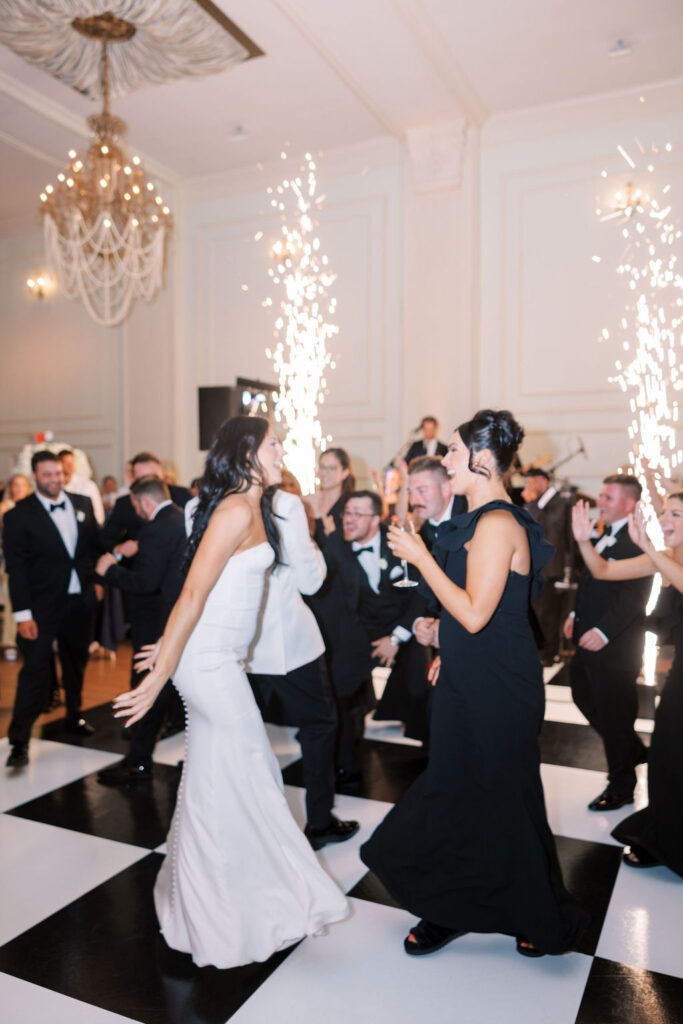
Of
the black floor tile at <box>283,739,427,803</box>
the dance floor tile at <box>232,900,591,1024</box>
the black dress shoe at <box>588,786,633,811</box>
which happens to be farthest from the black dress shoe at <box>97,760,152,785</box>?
the black dress shoe at <box>588,786,633,811</box>

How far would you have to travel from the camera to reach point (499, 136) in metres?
7.48

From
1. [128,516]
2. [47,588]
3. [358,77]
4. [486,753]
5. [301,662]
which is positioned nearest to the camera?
[486,753]

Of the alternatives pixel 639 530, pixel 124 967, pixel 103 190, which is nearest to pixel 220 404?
pixel 103 190

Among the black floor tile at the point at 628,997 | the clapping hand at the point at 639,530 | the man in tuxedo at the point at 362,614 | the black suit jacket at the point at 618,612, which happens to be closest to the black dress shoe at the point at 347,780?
the man in tuxedo at the point at 362,614

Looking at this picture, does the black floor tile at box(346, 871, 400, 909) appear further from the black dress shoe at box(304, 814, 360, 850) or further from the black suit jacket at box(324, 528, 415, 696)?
the black suit jacket at box(324, 528, 415, 696)

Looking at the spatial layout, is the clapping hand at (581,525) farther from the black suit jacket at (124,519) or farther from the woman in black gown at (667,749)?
the black suit jacket at (124,519)

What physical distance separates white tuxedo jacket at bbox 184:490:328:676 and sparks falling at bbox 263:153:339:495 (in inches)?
233

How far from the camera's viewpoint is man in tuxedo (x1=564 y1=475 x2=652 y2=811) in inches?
112

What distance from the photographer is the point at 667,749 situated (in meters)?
2.37

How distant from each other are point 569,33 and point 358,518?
5.23 meters

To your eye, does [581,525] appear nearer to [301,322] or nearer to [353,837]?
[353,837]

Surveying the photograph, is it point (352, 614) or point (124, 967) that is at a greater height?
point (352, 614)

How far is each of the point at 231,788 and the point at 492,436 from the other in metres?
1.13

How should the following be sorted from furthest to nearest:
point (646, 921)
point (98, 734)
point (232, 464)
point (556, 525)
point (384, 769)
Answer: point (556, 525), point (98, 734), point (384, 769), point (646, 921), point (232, 464)
